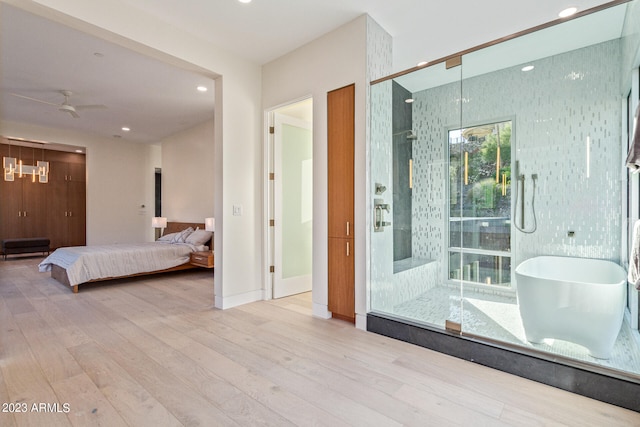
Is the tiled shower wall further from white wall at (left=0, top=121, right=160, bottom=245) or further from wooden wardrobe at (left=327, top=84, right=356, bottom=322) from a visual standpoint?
white wall at (left=0, top=121, right=160, bottom=245)

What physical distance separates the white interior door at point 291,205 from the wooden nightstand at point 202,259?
1.83 meters

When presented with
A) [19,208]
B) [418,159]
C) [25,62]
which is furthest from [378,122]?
[19,208]

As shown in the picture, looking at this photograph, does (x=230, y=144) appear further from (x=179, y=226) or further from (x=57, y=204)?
(x=57, y=204)

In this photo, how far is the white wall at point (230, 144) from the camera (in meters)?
3.07

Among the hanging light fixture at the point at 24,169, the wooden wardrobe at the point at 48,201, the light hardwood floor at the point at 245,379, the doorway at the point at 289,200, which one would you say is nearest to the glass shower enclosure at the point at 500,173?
the light hardwood floor at the point at 245,379

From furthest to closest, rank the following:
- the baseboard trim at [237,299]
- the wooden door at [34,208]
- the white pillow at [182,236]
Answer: the wooden door at [34,208]
the white pillow at [182,236]
the baseboard trim at [237,299]

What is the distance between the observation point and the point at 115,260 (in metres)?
4.77

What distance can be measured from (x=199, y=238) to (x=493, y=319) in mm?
4894

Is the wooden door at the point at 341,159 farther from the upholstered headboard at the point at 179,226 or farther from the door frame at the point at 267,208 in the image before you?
the upholstered headboard at the point at 179,226

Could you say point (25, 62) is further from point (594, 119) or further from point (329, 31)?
point (594, 119)

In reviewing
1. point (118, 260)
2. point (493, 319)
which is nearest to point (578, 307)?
point (493, 319)

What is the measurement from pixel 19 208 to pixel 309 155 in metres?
7.96

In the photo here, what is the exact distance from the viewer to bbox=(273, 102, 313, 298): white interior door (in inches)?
159

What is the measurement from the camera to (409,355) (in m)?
2.41
